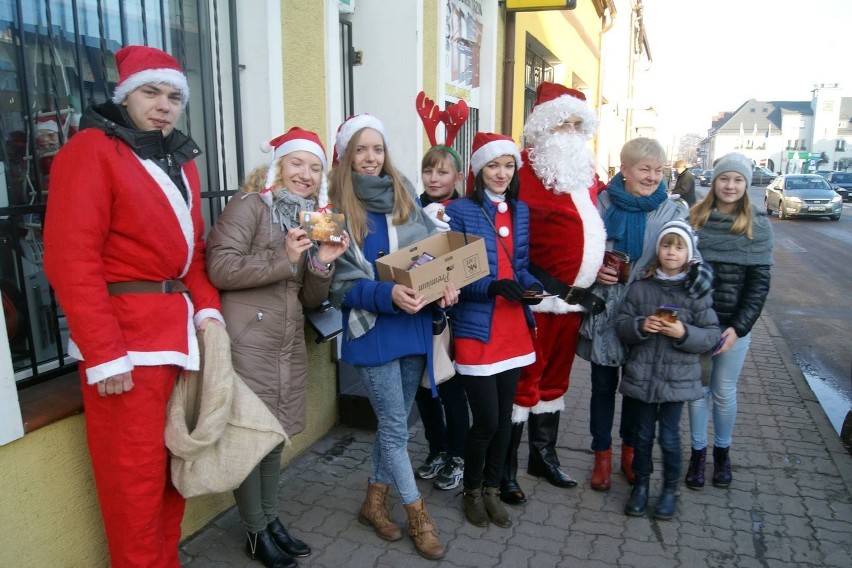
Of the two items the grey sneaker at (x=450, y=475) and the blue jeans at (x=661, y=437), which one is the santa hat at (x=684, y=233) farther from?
the grey sneaker at (x=450, y=475)

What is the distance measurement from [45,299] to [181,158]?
938 mm

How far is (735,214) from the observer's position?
3.31 meters

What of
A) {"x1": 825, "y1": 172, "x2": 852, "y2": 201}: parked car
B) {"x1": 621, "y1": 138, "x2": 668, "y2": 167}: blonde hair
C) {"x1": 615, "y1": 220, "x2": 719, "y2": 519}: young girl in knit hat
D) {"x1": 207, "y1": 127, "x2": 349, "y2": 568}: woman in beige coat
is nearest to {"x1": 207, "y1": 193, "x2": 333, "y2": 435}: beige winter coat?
{"x1": 207, "y1": 127, "x2": 349, "y2": 568}: woman in beige coat

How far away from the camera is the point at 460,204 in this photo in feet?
9.78

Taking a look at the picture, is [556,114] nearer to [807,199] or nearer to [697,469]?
[697,469]

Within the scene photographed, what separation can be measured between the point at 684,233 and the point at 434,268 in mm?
1325

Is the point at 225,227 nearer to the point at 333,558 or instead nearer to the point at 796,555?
the point at 333,558

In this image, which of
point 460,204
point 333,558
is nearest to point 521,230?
point 460,204

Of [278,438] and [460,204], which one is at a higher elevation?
[460,204]

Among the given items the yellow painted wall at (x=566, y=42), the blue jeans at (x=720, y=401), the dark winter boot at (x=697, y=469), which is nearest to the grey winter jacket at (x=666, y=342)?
the blue jeans at (x=720, y=401)

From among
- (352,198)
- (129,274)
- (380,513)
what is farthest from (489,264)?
(129,274)

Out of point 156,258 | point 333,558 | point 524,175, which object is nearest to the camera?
point 156,258

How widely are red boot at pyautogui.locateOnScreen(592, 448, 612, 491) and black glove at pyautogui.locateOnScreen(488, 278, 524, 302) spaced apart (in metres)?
1.28

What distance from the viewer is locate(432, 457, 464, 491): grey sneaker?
11.4ft
